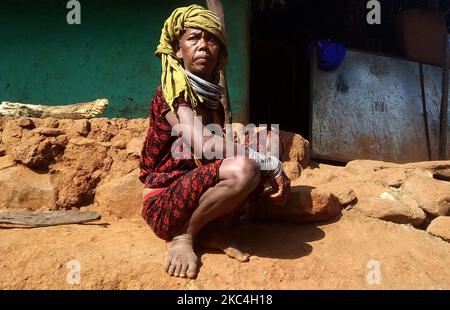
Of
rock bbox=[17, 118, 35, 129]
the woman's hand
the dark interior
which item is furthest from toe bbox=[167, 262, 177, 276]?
the dark interior

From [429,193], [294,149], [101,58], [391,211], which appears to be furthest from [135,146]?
[429,193]

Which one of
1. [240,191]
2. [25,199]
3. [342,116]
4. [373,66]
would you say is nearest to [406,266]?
[240,191]

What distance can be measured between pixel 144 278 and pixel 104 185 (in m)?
1.35

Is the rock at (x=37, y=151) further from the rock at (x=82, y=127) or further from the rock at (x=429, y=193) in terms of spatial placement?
the rock at (x=429, y=193)

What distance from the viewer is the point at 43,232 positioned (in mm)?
2664

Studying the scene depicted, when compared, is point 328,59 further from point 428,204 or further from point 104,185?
point 104,185

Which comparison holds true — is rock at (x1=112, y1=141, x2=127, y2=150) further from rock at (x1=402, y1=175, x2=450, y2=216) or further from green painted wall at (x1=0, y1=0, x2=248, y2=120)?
rock at (x1=402, y1=175, x2=450, y2=216)

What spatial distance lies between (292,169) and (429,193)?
1082 mm

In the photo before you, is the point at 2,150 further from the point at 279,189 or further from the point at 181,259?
the point at 279,189

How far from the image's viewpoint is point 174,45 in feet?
8.50

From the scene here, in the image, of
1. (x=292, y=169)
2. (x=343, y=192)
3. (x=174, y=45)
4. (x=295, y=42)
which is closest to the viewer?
(x=174, y=45)

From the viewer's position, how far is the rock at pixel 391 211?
2.97 meters

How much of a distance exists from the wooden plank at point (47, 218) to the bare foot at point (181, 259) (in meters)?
0.95

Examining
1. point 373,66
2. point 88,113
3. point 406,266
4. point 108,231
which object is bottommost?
point 406,266
